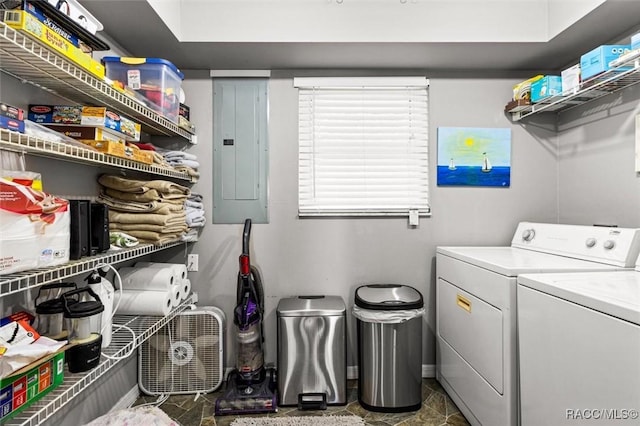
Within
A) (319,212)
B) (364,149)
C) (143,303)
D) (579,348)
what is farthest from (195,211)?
(579,348)

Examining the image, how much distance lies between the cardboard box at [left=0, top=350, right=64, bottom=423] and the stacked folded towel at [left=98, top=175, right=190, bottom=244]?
762 mm

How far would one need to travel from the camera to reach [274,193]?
2.55 m

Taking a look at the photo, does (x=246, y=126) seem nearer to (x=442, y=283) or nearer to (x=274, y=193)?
(x=274, y=193)

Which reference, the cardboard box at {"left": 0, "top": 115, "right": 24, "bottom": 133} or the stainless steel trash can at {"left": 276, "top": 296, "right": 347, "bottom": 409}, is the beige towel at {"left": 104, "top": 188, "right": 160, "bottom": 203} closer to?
the cardboard box at {"left": 0, "top": 115, "right": 24, "bottom": 133}

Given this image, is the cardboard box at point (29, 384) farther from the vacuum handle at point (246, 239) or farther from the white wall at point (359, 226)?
the white wall at point (359, 226)

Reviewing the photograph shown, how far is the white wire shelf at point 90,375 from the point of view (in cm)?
108

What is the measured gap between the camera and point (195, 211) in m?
2.36

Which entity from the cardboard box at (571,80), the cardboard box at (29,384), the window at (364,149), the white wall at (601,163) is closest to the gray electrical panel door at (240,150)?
the window at (364,149)

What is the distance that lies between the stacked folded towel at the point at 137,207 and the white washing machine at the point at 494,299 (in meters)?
1.72

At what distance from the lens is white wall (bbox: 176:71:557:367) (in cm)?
254

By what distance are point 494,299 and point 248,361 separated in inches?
57.9

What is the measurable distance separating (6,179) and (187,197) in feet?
3.96

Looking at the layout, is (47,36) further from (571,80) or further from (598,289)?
(571,80)

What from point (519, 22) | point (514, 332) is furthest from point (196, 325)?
point (519, 22)
